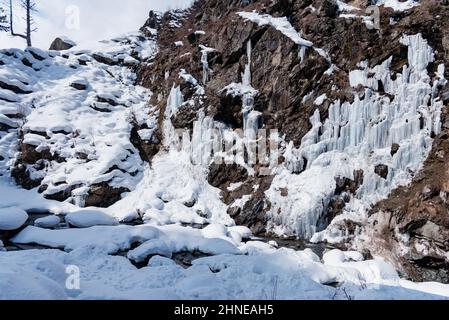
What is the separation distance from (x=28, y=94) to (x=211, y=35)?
1208cm

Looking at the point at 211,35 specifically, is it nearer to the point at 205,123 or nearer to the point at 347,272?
the point at 205,123

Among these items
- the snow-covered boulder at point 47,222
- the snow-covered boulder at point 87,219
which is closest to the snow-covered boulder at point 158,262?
the snow-covered boulder at point 87,219

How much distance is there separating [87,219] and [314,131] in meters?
10.2

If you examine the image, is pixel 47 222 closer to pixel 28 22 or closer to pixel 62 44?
pixel 62 44

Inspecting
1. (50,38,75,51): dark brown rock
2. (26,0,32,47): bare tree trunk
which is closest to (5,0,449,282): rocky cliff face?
(50,38,75,51): dark brown rock

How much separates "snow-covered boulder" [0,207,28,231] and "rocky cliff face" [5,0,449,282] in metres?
4.37

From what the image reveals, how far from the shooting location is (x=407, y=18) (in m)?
15.9

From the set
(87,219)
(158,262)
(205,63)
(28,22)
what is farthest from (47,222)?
(28,22)

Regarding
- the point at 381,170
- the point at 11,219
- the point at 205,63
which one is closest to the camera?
the point at 11,219

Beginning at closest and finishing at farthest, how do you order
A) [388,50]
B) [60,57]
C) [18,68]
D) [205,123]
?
[388,50] → [205,123] → [18,68] → [60,57]

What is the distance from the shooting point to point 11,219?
36.1ft

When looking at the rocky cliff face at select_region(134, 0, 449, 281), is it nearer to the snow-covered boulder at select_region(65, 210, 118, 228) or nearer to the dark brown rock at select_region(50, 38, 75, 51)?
the snow-covered boulder at select_region(65, 210, 118, 228)

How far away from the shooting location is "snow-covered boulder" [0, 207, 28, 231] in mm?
10852

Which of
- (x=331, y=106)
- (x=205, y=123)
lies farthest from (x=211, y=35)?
(x=331, y=106)
